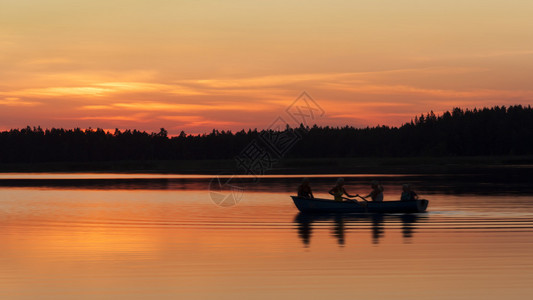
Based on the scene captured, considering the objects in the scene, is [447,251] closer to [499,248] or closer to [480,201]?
[499,248]

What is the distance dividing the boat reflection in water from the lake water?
0.05 m

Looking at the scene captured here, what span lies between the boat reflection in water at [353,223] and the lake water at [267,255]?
5 centimetres

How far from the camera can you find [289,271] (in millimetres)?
19047

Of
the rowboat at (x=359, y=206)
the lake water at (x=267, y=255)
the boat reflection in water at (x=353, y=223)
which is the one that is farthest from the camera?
the rowboat at (x=359, y=206)

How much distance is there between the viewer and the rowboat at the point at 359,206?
3675 cm

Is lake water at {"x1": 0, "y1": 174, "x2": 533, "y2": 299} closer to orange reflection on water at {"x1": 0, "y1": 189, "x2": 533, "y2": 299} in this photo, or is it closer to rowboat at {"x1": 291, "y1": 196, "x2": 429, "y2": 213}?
orange reflection on water at {"x1": 0, "y1": 189, "x2": 533, "y2": 299}

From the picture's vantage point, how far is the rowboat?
121 ft

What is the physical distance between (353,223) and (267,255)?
37.7ft

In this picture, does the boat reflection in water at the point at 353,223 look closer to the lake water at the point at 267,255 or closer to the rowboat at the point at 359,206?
the lake water at the point at 267,255

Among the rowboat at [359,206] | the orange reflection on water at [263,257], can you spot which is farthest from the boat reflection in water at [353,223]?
the rowboat at [359,206]

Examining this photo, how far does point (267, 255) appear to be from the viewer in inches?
874

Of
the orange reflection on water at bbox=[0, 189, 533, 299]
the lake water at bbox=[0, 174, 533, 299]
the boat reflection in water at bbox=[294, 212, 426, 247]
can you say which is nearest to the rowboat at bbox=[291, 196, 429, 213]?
the boat reflection in water at bbox=[294, 212, 426, 247]

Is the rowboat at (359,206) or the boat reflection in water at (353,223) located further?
the rowboat at (359,206)

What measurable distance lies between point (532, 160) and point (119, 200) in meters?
151
